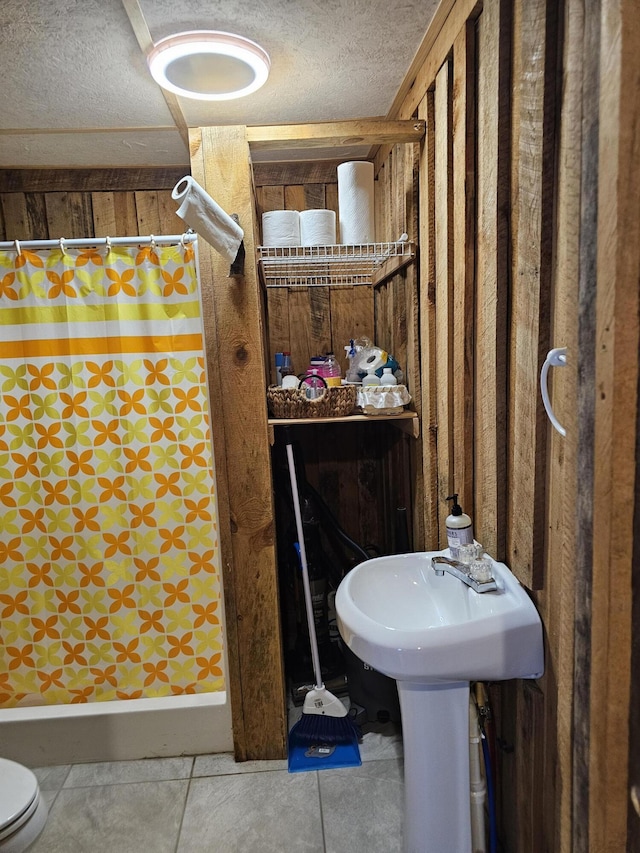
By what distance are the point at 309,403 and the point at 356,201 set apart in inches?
30.3

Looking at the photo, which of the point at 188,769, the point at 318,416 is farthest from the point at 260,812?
the point at 318,416

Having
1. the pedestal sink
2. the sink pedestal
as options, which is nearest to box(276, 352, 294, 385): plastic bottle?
the pedestal sink

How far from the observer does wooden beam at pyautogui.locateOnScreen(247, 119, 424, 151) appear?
1.71m

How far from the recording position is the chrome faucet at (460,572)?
4.23 feet

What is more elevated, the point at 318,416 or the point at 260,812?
the point at 318,416

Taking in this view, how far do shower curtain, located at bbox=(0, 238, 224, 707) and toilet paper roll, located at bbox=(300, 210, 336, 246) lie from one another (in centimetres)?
42

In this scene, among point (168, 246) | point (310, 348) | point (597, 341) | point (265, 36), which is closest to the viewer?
point (597, 341)

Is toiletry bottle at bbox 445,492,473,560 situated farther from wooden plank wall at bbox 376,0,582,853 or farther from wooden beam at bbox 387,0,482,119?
wooden beam at bbox 387,0,482,119

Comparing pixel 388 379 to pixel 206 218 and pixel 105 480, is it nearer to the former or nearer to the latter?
pixel 206 218

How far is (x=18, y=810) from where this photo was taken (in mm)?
1367

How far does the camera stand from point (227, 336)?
1.80 meters

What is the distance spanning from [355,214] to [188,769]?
2074mm

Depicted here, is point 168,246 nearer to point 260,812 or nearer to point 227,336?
point 227,336

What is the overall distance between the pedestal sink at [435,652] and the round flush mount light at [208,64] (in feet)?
4.70
